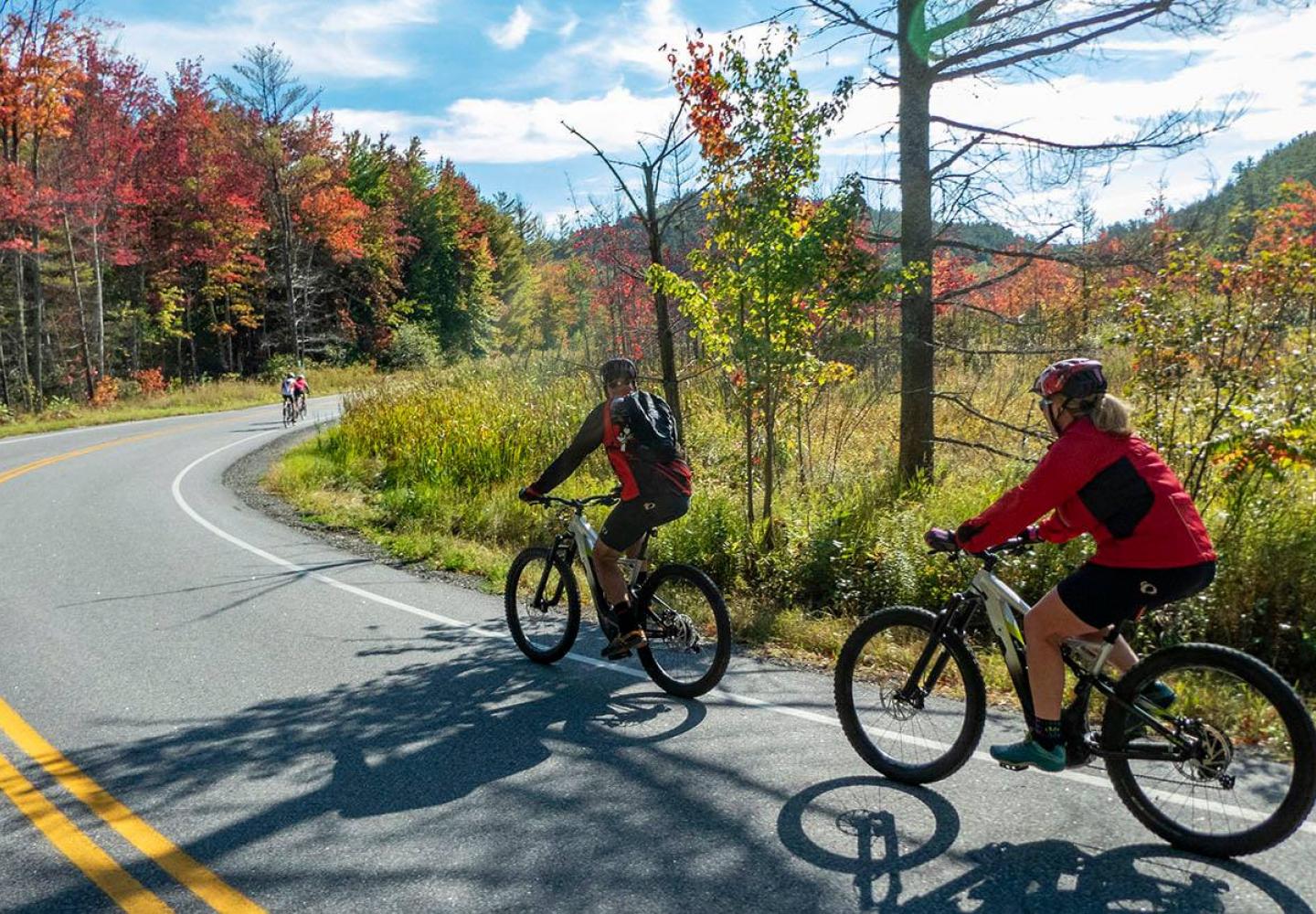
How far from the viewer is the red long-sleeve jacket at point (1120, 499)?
11.7 feet

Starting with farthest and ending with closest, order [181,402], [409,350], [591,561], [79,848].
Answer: [409,350] < [181,402] < [591,561] < [79,848]

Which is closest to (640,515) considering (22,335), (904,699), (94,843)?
(904,699)

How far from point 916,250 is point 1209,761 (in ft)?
21.1

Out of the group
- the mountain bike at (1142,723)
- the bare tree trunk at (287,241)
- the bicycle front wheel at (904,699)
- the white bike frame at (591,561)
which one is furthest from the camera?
the bare tree trunk at (287,241)

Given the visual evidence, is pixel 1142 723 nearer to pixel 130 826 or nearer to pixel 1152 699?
pixel 1152 699

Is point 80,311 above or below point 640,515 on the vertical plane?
above

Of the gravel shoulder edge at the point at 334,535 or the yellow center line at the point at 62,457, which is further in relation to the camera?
the yellow center line at the point at 62,457

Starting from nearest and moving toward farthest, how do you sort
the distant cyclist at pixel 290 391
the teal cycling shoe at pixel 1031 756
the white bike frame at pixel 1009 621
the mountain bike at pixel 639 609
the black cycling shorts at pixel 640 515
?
the teal cycling shoe at pixel 1031 756 < the white bike frame at pixel 1009 621 < the mountain bike at pixel 639 609 < the black cycling shorts at pixel 640 515 < the distant cyclist at pixel 290 391

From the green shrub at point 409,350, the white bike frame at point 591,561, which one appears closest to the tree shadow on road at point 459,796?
the white bike frame at point 591,561

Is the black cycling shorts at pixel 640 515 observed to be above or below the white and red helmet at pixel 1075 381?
below

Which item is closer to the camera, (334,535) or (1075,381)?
(1075,381)

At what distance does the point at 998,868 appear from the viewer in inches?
140

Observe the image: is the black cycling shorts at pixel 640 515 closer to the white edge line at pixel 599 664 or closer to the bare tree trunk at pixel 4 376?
the white edge line at pixel 599 664

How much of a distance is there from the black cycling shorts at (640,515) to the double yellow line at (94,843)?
292cm
